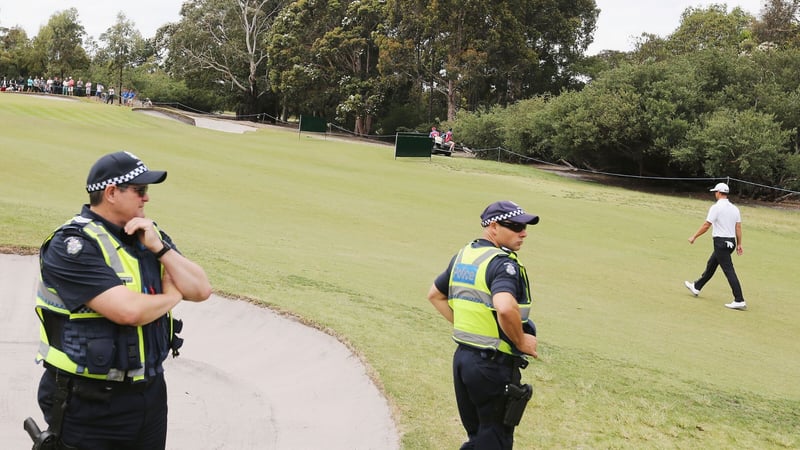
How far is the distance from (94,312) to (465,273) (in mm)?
2350

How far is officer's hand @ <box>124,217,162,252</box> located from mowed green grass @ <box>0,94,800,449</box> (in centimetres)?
305

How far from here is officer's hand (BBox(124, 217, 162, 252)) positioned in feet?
11.7

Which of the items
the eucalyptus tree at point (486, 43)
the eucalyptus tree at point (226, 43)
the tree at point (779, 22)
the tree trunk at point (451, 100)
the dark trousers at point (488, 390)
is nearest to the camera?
the dark trousers at point (488, 390)

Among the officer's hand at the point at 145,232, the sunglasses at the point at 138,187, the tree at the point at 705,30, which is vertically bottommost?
the officer's hand at the point at 145,232

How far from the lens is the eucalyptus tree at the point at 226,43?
225 feet

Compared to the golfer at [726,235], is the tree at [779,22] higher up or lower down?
higher up

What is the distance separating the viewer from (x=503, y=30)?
53.2m

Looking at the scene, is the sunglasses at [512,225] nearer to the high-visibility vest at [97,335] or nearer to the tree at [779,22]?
the high-visibility vest at [97,335]

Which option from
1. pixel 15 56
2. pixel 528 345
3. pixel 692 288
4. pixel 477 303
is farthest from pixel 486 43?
pixel 15 56

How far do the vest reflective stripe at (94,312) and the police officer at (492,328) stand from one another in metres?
2.09

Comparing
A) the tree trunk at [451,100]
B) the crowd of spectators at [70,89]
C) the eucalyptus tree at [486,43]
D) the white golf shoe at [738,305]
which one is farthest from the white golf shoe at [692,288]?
the crowd of spectators at [70,89]

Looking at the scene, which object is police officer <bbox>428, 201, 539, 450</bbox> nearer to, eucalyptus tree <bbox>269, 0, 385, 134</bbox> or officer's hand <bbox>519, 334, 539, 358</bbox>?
officer's hand <bbox>519, 334, 539, 358</bbox>

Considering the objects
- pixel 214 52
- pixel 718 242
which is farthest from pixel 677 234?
pixel 214 52

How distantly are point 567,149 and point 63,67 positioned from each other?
68.3m
